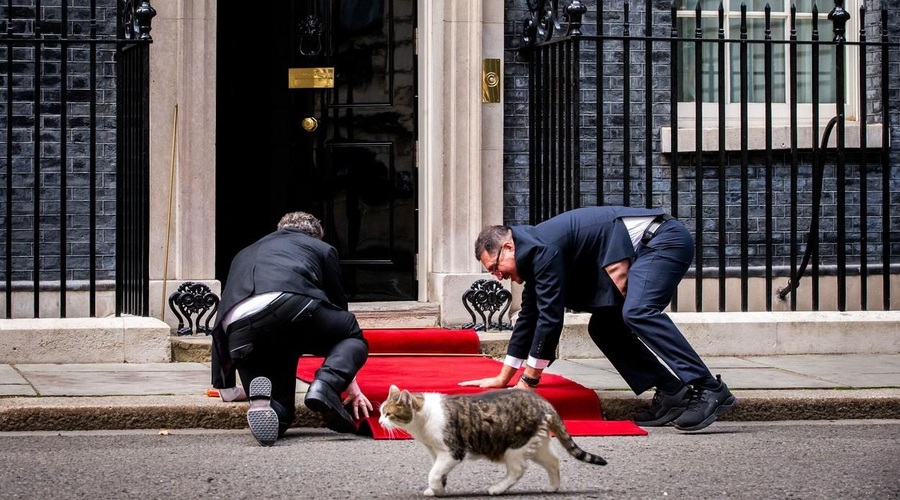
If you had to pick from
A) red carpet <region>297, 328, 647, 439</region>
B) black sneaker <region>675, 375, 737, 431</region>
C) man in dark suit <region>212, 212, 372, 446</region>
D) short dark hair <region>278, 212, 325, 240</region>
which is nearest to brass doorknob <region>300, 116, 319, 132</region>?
red carpet <region>297, 328, 647, 439</region>

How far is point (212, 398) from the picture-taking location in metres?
7.54

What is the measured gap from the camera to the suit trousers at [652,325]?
7145 millimetres

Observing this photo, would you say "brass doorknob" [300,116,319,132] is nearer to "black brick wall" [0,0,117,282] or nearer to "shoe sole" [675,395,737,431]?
"black brick wall" [0,0,117,282]

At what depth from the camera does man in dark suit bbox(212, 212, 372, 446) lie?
22.8 ft

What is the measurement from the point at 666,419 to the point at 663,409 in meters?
0.06

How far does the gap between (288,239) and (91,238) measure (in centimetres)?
230

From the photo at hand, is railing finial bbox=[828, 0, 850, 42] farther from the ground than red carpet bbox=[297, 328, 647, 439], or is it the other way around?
railing finial bbox=[828, 0, 850, 42]

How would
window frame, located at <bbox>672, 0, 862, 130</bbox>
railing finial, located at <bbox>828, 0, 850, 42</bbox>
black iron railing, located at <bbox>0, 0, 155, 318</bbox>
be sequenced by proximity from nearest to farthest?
black iron railing, located at <bbox>0, 0, 155, 318</bbox> < railing finial, located at <bbox>828, 0, 850, 42</bbox> < window frame, located at <bbox>672, 0, 862, 130</bbox>

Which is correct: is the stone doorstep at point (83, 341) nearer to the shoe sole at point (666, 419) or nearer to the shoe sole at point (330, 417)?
the shoe sole at point (330, 417)

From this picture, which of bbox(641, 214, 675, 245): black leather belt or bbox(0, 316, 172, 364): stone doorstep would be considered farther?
bbox(0, 316, 172, 364): stone doorstep

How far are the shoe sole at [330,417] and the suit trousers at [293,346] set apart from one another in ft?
0.42

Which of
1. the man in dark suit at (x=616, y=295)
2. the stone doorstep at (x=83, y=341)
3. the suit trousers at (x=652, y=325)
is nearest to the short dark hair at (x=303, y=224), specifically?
the man in dark suit at (x=616, y=295)

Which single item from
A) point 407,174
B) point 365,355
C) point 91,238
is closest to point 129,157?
point 91,238

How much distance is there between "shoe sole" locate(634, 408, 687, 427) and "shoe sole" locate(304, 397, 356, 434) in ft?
5.30
